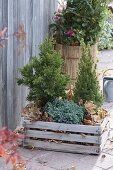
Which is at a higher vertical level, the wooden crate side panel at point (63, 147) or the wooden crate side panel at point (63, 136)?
the wooden crate side panel at point (63, 136)

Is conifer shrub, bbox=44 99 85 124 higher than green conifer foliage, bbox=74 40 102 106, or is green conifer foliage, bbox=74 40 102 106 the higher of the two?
green conifer foliage, bbox=74 40 102 106

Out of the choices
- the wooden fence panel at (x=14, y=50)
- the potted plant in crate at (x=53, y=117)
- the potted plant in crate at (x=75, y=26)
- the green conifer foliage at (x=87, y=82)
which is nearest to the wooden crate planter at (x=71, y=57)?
the potted plant in crate at (x=75, y=26)

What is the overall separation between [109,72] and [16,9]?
12.0 ft

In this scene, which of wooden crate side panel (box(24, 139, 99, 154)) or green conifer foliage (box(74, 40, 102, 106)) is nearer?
wooden crate side panel (box(24, 139, 99, 154))

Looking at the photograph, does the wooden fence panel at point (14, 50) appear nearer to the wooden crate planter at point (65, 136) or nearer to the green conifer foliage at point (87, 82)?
the wooden crate planter at point (65, 136)

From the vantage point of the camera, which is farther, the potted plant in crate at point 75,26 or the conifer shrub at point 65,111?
the potted plant in crate at point 75,26

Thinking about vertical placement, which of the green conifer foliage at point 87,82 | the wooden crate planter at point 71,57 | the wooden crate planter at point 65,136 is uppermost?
the wooden crate planter at point 71,57

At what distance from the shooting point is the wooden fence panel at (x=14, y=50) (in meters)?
4.44

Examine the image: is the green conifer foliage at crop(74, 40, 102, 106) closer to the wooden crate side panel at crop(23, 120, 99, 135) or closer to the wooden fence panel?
the wooden crate side panel at crop(23, 120, 99, 135)

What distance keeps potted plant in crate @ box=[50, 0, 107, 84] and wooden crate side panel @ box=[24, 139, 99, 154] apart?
7.60 ft

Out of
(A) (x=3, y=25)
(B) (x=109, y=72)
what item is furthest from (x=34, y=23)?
(B) (x=109, y=72)

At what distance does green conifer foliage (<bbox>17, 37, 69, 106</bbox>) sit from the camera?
172 inches

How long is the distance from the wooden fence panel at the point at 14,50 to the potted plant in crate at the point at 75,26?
3.24 ft

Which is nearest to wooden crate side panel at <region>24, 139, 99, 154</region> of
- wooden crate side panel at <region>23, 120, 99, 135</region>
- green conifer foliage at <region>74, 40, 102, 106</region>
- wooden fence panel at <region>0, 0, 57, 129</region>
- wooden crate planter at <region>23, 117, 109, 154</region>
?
wooden crate planter at <region>23, 117, 109, 154</region>
